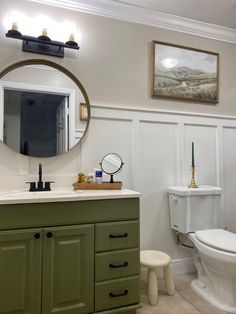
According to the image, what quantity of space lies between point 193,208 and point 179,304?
29.8 inches

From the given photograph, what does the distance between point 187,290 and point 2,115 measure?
80.8 inches

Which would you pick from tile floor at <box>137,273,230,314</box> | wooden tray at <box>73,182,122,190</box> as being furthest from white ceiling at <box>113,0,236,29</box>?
tile floor at <box>137,273,230,314</box>

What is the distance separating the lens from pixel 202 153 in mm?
2451

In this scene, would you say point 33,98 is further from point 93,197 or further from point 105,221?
point 105,221

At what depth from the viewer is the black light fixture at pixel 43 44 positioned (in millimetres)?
1807

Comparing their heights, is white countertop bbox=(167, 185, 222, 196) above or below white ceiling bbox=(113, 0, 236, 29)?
below

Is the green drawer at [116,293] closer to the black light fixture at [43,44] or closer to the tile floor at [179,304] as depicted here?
the tile floor at [179,304]

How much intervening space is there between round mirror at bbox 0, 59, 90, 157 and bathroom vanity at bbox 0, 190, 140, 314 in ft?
1.79

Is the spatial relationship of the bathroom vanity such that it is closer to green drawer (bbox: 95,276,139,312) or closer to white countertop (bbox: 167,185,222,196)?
green drawer (bbox: 95,276,139,312)

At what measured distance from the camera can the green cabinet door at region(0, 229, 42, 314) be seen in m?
1.34

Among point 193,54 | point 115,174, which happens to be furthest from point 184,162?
point 193,54

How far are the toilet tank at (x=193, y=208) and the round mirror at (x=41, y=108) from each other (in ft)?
3.39

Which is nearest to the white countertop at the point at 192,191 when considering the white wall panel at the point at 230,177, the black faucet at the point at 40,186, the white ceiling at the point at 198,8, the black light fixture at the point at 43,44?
the white wall panel at the point at 230,177

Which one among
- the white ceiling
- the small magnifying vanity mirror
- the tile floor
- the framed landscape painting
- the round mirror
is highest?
the white ceiling
